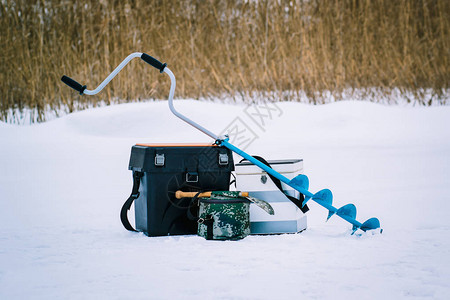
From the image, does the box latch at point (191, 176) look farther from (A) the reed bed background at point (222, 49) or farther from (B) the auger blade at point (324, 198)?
(A) the reed bed background at point (222, 49)

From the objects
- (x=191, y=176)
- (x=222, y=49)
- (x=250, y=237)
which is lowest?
→ (x=250, y=237)

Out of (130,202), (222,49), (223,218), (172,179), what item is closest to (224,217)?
(223,218)

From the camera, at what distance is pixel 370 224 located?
2572 millimetres

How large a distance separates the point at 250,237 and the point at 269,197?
21cm

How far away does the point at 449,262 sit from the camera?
6.88ft

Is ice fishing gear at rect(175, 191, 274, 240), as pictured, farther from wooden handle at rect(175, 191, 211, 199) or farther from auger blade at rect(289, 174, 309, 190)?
auger blade at rect(289, 174, 309, 190)

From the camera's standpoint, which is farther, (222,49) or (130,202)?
(222,49)

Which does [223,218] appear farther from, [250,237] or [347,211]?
[347,211]

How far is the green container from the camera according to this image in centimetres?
246

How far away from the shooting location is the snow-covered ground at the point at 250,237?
6.12 ft

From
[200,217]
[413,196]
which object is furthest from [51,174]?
[413,196]

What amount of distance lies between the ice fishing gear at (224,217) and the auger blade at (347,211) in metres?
0.33

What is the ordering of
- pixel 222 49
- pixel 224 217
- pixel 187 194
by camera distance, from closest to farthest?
pixel 224 217
pixel 187 194
pixel 222 49

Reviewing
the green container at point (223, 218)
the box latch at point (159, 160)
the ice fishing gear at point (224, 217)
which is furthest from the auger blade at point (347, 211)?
the box latch at point (159, 160)
